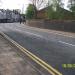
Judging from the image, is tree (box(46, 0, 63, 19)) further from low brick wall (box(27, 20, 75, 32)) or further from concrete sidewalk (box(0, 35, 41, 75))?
concrete sidewalk (box(0, 35, 41, 75))

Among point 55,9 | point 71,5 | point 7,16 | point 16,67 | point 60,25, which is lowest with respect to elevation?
point 7,16

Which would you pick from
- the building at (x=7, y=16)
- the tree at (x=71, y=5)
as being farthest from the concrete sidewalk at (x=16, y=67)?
the building at (x=7, y=16)

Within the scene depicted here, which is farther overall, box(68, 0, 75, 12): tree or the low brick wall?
box(68, 0, 75, 12): tree

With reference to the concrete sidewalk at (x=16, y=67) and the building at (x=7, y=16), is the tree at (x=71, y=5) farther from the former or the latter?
the building at (x=7, y=16)

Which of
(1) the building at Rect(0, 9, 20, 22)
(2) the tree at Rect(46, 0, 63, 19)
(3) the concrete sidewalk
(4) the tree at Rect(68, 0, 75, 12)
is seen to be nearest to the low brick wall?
(2) the tree at Rect(46, 0, 63, 19)

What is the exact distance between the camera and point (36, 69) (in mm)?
10531

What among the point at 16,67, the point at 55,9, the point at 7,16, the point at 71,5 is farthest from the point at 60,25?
the point at 7,16

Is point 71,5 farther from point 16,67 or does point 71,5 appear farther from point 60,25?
point 16,67

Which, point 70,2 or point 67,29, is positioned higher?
point 70,2

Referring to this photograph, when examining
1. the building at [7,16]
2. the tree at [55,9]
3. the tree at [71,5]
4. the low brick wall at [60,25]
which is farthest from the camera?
the building at [7,16]

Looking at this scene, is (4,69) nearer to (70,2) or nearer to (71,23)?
(71,23)

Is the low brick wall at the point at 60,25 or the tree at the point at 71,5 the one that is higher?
the tree at the point at 71,5

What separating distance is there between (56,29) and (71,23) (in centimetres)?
736

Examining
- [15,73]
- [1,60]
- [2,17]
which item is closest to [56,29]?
[1,60]
